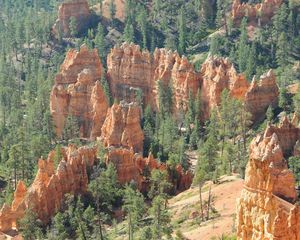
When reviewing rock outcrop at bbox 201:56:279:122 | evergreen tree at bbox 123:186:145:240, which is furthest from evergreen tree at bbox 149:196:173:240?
rock outcrop at bbox 201:56:279:122

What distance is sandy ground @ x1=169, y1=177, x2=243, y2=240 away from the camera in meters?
53.6

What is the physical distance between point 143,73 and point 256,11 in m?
33.0

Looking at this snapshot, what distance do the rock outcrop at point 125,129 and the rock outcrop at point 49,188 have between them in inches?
391

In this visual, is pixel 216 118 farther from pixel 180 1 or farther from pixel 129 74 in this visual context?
pixel 180 1

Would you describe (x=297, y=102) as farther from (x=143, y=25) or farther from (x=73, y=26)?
(x=73, y=26)

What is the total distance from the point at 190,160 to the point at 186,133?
9209mm

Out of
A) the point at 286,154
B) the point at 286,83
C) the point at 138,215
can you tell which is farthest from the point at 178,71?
the point at 138,215

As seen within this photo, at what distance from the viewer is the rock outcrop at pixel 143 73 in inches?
3930

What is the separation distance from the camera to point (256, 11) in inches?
4995

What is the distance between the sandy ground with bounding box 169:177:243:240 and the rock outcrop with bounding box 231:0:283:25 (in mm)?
64598

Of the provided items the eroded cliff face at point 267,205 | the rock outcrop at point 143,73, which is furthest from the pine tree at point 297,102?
the eroded cliff face at point 267,205

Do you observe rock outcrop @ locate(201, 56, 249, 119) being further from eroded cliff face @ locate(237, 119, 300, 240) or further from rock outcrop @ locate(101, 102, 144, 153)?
eroded cliff face @ locate(237, 119, 300, 240)

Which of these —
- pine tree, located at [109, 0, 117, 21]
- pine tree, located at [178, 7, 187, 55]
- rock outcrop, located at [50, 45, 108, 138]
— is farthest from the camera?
pine tree, located at [109, 0, 117, 21]

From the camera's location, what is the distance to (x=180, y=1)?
479 ft
